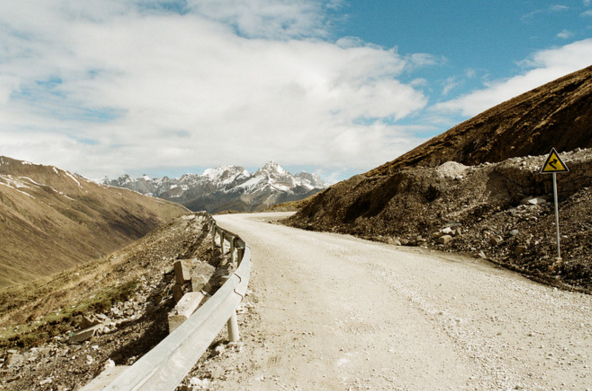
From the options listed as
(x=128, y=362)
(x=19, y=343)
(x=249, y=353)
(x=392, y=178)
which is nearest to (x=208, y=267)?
(x=128, y=362)

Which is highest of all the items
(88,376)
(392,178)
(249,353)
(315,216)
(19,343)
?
(392,178)

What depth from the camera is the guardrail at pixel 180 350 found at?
8.13ft

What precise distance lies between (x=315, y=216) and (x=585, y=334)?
923 inches

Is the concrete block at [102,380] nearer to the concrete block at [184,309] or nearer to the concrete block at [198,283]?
the concrete block at [184,309]

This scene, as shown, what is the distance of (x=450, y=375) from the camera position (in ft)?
12.9

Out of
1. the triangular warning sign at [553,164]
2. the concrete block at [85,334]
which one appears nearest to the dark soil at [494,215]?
the triangular warning sign at [553,164]

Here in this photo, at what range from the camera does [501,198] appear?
15023 millimetres

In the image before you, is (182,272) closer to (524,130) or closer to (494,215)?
(494,215)

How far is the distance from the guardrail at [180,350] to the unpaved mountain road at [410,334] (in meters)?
0.65

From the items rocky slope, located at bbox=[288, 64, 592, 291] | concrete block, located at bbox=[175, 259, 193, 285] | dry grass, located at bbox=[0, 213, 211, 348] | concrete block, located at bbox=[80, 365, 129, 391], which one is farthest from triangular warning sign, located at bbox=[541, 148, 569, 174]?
dry grass, located at bbox=[0, 213, 211, 348]

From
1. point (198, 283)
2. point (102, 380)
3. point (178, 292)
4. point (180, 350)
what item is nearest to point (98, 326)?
point (178, 292)

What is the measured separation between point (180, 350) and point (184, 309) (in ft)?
10.3

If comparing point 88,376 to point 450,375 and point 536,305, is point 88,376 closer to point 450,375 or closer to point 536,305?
point 450,375

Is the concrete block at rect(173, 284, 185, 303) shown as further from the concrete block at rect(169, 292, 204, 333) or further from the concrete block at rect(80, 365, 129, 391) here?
the concrete block at rect(80, 365, 129, 391)
